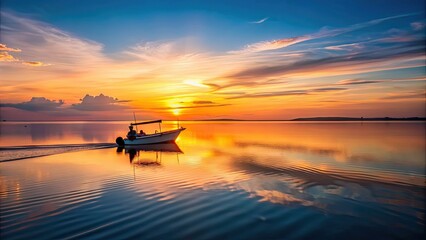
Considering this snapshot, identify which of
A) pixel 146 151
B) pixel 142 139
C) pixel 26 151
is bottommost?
pixel 146 151

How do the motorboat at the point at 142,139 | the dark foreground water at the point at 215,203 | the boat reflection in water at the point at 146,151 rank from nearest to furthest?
1. the dark foreground water at the point at 215,203
2. the boat reflection in water at the point at 146,151
3. the motorboat at the point at 142,139

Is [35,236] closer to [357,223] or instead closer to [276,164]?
[357,223]

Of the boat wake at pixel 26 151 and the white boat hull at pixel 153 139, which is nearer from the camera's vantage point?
the boat wake at pixel 26 151

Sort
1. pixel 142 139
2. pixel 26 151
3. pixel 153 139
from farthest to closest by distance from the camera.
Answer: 1. pixel 153 139
2. pixel 142 139
3. pixel 26 151

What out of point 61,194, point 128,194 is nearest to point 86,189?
point 61,194

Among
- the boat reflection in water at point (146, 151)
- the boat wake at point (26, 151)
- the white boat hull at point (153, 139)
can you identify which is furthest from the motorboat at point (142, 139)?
the boat wake at point (26, 151)

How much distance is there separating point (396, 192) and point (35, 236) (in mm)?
15810

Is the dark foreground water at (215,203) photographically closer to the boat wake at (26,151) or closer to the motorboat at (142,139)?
the boat wake at (26,151)

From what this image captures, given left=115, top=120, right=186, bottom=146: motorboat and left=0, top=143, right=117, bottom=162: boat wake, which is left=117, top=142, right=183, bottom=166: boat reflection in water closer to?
left=115, top=120, right=186, bottom=146: motorboat

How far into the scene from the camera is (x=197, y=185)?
15.5 meters

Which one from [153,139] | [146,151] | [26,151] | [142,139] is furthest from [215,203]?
[153,139]

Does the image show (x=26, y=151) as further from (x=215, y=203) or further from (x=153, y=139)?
(x=215, y=203)

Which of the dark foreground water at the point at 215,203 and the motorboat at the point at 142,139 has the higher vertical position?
the motorboat at the point at 142,139

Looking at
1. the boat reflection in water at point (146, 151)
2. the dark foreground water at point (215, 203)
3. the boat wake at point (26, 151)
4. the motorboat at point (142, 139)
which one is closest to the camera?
the dark foreground water at point (215, 203)
